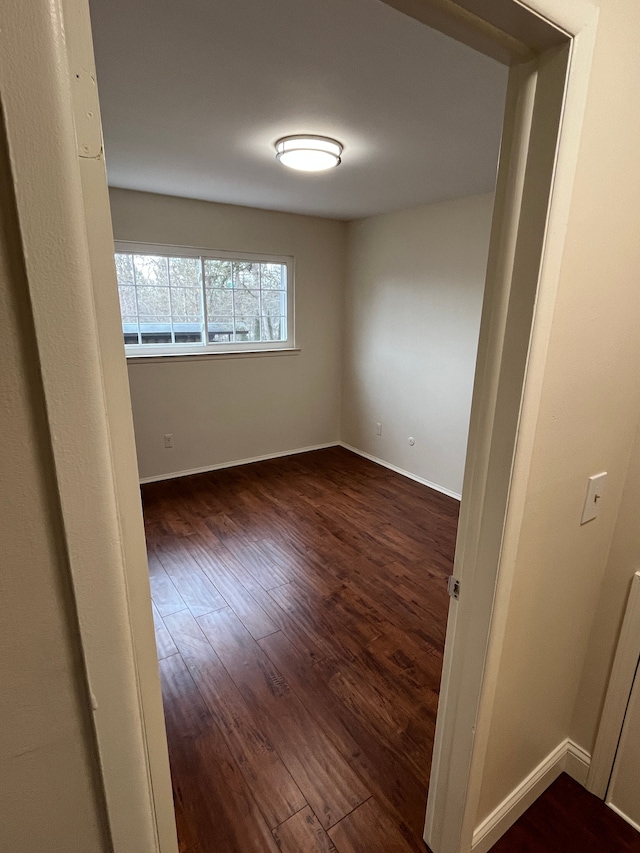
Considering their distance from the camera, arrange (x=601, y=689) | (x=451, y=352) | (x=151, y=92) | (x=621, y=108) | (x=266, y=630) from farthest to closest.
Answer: (x=451, y=352)
(x=266, y=630)
(x=151, y=92)
(x=601, y=689)
(x=621, y=108)

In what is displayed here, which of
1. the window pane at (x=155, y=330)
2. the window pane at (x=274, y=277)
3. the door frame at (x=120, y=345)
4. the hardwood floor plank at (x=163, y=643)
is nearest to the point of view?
the door frame at (x=120, y=345)

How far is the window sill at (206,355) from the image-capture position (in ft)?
12.0

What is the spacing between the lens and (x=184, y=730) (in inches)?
66.6

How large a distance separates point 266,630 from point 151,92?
2410 millimetres

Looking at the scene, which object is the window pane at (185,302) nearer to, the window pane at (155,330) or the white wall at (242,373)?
the window pane at (155,330)

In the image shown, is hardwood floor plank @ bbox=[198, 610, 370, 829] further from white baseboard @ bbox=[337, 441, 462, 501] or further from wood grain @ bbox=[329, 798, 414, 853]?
white baseboard @ bbox=[337, 441, 462, 501]

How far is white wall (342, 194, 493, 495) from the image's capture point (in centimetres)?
346

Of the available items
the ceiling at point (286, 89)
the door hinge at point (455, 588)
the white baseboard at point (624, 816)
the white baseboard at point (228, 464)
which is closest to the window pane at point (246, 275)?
the ceiling at point (286, 89)

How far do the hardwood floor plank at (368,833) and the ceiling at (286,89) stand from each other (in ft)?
7.83

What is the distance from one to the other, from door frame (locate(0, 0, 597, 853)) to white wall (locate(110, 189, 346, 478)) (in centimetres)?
324

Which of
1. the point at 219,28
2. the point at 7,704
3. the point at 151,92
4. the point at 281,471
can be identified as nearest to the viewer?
the point at 7,704

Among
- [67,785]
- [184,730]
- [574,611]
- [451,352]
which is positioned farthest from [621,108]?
[451,352]

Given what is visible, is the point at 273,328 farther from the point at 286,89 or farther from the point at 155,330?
the point at 286,89

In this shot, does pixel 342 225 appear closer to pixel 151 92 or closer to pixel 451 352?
pixel 451 352
